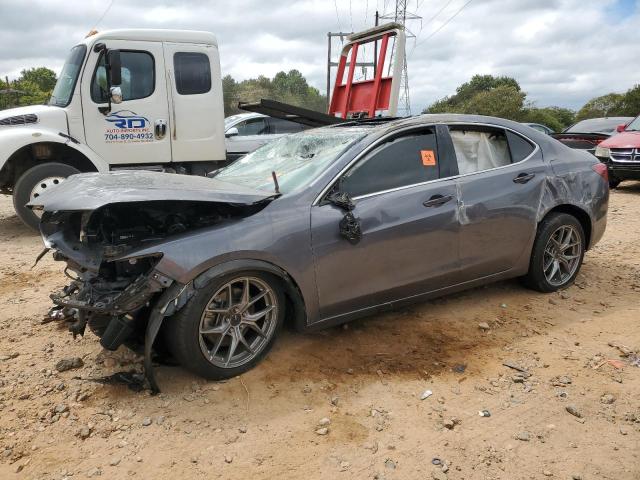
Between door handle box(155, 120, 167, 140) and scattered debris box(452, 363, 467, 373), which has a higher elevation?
door handle box(155, 120, 167, 140)

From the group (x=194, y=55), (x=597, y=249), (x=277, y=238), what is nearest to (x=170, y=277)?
(x=277, y=238)

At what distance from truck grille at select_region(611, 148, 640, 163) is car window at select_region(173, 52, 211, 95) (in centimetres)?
812

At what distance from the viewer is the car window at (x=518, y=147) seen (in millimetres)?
4230

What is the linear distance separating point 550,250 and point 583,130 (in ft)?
34.4

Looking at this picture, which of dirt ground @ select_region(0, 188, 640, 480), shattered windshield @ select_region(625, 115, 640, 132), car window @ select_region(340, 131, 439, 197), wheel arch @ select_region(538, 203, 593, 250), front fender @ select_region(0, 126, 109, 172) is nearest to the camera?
dirt ground @ select_region(0, 188, 640, 480)

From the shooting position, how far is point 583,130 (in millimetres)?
13258

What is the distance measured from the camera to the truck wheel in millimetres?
6695

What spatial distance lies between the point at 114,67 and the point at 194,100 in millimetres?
1183

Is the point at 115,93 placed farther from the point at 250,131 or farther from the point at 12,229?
the point at 250,131

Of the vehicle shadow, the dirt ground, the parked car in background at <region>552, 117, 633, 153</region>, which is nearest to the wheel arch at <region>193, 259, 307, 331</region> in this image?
the dirt ground

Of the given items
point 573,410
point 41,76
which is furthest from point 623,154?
point 41,76

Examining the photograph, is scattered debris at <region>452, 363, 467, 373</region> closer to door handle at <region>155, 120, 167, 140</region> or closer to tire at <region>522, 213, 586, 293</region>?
tire at <region>522, 213, 586, 293</region>

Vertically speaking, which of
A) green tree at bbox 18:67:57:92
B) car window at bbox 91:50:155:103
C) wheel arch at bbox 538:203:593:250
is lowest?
wheel arch at bbox 538:203:593:250

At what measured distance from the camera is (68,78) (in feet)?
23.6
